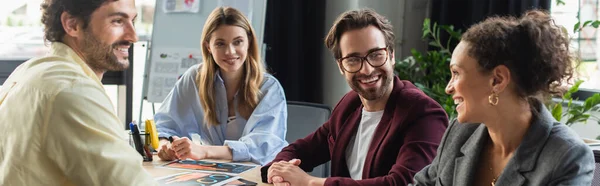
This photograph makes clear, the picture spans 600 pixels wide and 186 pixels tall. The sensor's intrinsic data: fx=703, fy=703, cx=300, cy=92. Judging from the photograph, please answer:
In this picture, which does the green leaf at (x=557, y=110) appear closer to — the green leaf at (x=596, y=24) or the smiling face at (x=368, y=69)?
the smiling face at (x=368, y=69)

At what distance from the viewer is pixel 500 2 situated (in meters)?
4.26

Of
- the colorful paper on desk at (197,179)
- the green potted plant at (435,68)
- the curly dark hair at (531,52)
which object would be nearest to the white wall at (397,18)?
the green potted plant at (435,68)

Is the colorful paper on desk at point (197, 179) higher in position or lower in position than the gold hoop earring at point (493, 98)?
lower

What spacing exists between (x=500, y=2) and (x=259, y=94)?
197 cm

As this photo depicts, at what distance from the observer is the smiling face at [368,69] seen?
2.13m

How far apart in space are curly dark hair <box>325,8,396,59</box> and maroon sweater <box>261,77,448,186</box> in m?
0.15

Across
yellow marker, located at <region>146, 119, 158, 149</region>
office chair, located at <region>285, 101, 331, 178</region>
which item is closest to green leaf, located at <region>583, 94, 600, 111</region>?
office chair, located at <region>285, 101, 331, 178</region>

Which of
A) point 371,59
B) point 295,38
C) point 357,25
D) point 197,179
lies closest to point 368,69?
point 371,59

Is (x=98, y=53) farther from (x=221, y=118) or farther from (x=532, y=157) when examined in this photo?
(x=221, y=118)

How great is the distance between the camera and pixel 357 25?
85.1 inches

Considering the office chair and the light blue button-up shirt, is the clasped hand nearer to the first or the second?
the light blue button-up shirt

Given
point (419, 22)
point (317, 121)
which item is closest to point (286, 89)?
point (419, 22)

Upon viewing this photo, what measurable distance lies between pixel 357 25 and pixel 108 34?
81 cm

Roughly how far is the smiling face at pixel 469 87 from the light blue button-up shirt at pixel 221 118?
47.6 inches
